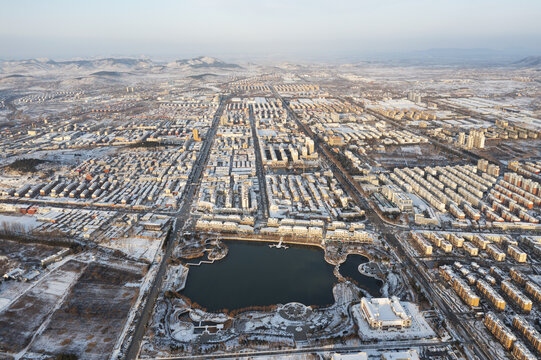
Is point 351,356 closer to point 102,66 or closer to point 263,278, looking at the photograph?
point 263,278

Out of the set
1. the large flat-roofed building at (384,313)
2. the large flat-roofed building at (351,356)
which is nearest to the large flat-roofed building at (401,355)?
the large flat-roofed building at (351,356)

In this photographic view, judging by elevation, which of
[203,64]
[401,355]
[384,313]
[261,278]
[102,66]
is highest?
[203,64]

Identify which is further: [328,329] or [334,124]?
[334,124]

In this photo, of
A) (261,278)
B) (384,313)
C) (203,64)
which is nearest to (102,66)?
(203,64)

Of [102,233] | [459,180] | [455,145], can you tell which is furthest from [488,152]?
[102,233]

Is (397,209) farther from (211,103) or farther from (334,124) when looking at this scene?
(211,103)

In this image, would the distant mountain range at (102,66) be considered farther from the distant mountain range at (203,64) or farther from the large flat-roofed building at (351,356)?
the large flat-roofed building at (351,356)
